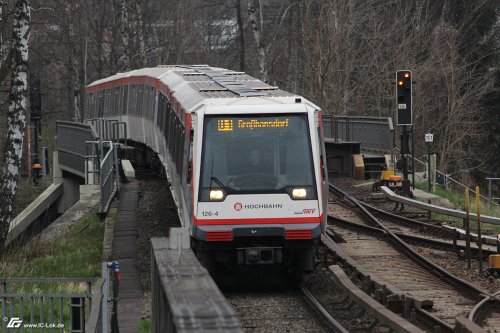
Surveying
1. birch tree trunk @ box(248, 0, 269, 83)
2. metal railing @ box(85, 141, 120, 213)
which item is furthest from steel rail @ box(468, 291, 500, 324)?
birch tree trunk @ box(248, 0, 269, 83)

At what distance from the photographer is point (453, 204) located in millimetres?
27453

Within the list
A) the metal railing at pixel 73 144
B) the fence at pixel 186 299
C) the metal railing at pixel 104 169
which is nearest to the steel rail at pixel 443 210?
the metal railing at pixel 104 169

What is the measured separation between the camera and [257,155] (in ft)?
51.5

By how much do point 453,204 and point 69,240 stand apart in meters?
10.5

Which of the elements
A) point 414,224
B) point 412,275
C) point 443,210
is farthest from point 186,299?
point 414,224

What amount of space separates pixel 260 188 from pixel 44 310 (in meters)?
3.62

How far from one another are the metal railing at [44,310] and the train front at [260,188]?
209 centimetres

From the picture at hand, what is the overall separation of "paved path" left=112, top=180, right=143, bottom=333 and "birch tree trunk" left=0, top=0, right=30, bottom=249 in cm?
205

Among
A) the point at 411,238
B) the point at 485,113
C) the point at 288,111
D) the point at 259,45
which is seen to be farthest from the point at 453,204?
the point at 485,113

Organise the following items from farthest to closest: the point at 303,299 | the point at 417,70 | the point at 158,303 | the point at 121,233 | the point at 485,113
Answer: the point at 485,113
the point at 417,70
the point at 121,233
the point at 303,299
the point at 158,303

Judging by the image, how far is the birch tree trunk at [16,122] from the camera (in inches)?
832

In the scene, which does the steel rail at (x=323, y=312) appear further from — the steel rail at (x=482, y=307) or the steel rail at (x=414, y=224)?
the steel rail at (x=414, y=224)

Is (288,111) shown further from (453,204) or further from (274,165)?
(453,204)

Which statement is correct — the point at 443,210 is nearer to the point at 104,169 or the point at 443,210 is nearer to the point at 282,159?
the point at 282,159
